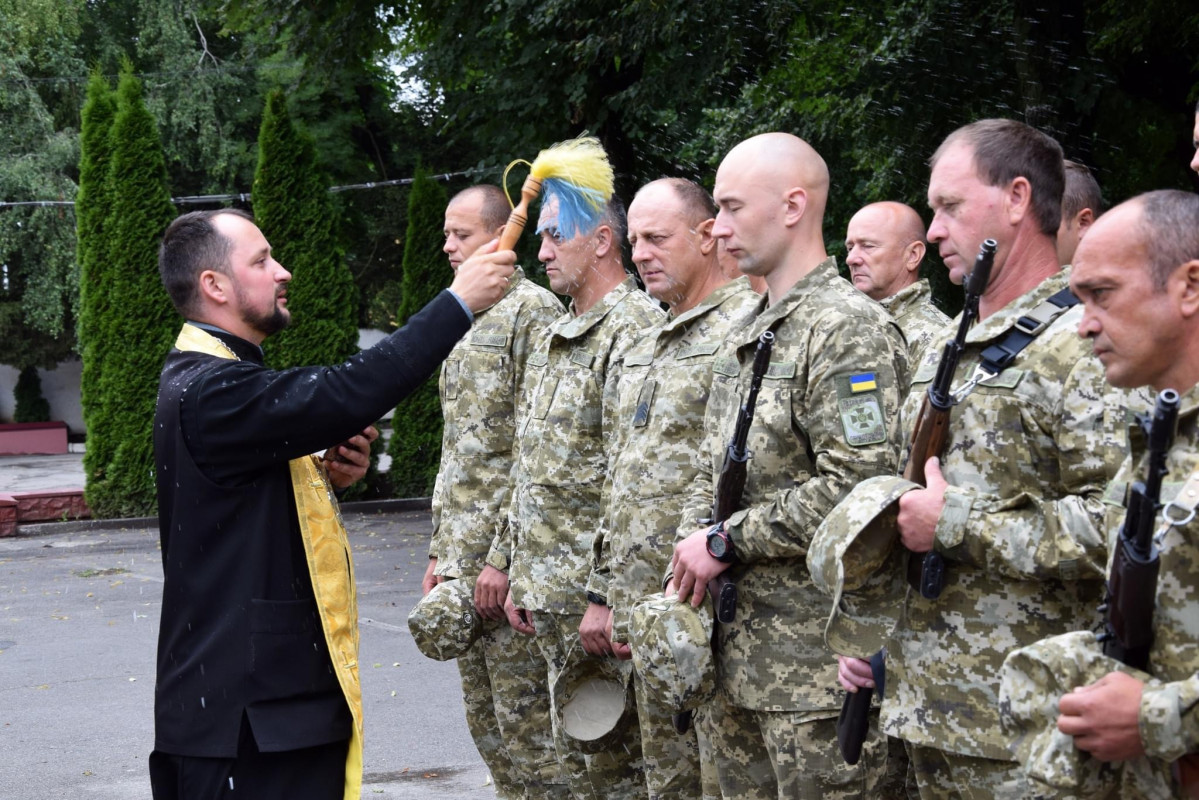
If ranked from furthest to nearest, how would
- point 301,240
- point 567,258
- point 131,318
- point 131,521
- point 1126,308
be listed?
point 301,240
point 131,318
point 131,521
point 567,258
point 1126,308

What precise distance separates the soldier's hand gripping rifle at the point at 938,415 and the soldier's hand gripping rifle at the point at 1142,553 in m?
0.63

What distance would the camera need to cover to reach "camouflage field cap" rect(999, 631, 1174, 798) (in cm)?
226

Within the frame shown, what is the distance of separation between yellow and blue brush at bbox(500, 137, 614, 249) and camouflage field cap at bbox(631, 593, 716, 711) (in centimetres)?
124

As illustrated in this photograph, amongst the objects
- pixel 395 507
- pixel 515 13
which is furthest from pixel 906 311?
pixel 395 507

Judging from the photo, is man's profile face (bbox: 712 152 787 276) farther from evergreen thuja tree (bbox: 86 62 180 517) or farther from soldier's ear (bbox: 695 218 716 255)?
evergreen thuja tree (bbox: 86 62 180 517)

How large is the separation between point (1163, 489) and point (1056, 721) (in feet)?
1.42

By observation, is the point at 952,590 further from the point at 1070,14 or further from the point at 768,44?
the point at 768,44

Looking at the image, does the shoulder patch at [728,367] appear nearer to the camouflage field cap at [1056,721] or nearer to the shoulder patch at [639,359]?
the shoulder patch at [639,359]

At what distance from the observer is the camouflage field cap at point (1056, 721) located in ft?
7.43

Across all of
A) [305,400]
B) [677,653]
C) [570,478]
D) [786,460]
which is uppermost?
[305,400]

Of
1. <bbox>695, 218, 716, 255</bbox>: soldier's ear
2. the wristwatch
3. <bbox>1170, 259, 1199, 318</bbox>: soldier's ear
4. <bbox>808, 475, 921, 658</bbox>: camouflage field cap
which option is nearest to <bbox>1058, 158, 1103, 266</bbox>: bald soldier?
<bbox>695, 218, 716, 255</bbox>: soldier's ear

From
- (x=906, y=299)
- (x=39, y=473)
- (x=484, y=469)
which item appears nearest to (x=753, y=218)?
(x=484, y=469)

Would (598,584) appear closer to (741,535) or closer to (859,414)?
(741,535)

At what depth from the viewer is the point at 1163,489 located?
2273 mm
